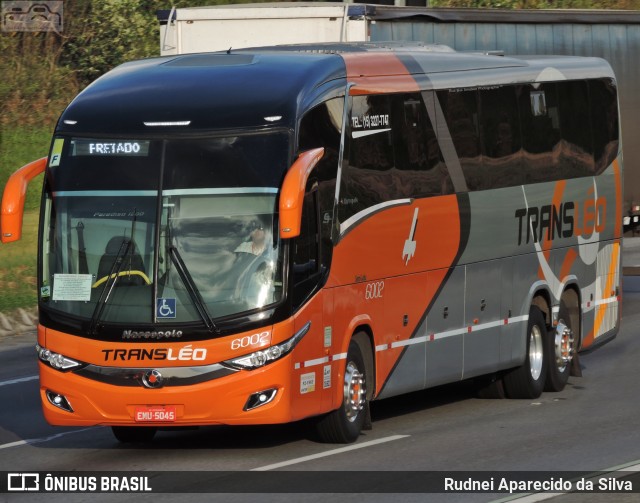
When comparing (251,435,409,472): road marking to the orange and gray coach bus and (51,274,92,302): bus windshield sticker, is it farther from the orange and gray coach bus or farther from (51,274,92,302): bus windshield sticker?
(51,274,92,302): bus windshield sticker

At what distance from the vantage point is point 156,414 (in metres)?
12.3

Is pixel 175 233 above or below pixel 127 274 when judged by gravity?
above

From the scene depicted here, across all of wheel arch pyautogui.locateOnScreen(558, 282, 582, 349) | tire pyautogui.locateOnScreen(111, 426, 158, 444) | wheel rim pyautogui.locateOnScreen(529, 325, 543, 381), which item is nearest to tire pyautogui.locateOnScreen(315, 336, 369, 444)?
tire pyautogui.locateOnScreen(111, 426, 158, 444)

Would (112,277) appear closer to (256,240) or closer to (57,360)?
(57,360)

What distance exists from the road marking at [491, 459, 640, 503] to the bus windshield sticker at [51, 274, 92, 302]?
12.6 feet

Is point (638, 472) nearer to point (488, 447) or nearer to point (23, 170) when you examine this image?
point (488, 447)

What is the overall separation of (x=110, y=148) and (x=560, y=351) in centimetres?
673

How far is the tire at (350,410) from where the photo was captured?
13.2 meters

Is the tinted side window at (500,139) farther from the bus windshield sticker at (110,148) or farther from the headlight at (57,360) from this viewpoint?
the headlight at (57,360)

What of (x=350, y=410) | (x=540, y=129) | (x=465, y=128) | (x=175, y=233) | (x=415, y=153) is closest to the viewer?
(x=175, y=233)

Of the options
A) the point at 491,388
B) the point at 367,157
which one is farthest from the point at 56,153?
the point at 491,388

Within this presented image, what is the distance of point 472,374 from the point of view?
1573 centimetres

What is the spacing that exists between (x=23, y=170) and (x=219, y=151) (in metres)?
1.63

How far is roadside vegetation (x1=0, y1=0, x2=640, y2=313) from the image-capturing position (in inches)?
1205
